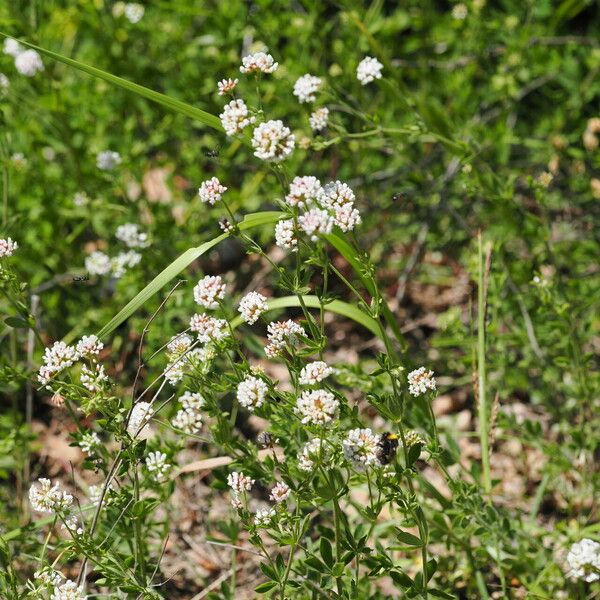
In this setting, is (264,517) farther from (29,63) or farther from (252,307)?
(29,63)

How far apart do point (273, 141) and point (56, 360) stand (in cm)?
72

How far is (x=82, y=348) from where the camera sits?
208cm

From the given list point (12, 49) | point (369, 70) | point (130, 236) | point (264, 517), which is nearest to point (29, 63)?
point (12, 49)

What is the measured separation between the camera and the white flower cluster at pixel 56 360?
206 centimetres

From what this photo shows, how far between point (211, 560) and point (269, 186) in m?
1.53

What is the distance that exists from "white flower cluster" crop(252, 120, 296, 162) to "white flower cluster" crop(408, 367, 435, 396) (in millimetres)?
593

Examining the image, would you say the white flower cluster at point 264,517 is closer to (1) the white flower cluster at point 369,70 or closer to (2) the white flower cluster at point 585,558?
(2) the white flower cluster at point 585,558

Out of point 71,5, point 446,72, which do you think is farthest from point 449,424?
point 71,5

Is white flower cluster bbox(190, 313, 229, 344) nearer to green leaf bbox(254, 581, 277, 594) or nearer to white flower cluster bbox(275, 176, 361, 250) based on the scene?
white flower cluster bbox(275, 176, 361, 250)

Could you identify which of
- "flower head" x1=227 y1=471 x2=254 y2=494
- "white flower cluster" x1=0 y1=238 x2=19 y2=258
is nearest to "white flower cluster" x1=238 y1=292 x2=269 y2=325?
"flower head" x1=227 y1=471 x2=254 y2=494

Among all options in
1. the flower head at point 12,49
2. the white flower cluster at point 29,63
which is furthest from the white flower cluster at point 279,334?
the flower head at point 12,49

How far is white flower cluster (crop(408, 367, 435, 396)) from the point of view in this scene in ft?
6.75

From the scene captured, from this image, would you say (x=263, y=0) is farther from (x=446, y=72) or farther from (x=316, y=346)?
(x=316, y=346)

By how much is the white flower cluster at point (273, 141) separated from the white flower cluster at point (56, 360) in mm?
648
